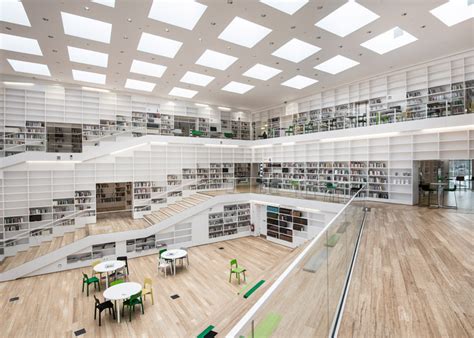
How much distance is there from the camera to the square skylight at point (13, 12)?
20.4 feet

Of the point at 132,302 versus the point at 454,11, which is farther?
the point at 454,11

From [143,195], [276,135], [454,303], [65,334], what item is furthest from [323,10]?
[143,195]

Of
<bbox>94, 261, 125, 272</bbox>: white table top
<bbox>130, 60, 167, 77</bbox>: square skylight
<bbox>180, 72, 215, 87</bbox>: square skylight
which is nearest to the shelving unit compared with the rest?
<bbox>94, 261, 125, 272</bbox>: white table top

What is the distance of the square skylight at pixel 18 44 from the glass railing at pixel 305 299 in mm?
10746

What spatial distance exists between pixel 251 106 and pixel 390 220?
1190 centimetres

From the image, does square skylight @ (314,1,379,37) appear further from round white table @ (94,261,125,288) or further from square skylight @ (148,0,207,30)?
round white table @ (94,261,125,288)

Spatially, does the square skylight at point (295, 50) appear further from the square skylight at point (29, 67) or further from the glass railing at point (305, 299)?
the square skylight at point (29, 67)

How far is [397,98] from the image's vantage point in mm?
10375

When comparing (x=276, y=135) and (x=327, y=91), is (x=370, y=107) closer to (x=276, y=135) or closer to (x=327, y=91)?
(x=327, y=91)

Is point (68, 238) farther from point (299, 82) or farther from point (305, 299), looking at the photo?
point (299, 82)

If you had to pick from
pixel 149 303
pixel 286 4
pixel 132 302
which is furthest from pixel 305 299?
pixel 286 4

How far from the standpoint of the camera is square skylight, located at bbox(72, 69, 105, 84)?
1040 cm

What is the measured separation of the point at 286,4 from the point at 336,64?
15.5 feet

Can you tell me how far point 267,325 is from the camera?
1.19 metres
